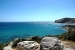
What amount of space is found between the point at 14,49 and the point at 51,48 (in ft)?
15.5

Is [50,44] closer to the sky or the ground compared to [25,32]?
closer to the sky

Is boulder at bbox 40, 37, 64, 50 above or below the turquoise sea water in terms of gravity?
above

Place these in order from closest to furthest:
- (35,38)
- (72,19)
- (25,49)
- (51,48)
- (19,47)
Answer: (51,48)
(25,49)
(19,47)
(35,38)
(72,19)

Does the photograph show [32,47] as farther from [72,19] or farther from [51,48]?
[72,19]

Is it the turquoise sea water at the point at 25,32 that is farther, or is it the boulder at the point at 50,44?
the turquoise sea water at the point at 25,32

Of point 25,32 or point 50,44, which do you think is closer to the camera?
point 50,44

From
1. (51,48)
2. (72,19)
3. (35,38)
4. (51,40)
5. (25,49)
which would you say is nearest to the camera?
(51,48)

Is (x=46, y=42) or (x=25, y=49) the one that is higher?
(x=46, y=42)

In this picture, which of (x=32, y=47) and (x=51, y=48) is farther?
(x=32, y=47)

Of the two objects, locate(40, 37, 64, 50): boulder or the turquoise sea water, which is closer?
locate(40, 37, 64, 50): boulder

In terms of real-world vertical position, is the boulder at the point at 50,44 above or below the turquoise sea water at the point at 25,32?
above

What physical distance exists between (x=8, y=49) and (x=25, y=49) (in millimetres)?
2487

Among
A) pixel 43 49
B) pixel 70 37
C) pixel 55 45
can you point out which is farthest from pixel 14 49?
pixel 70 37

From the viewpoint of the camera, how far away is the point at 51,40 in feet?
31.3
